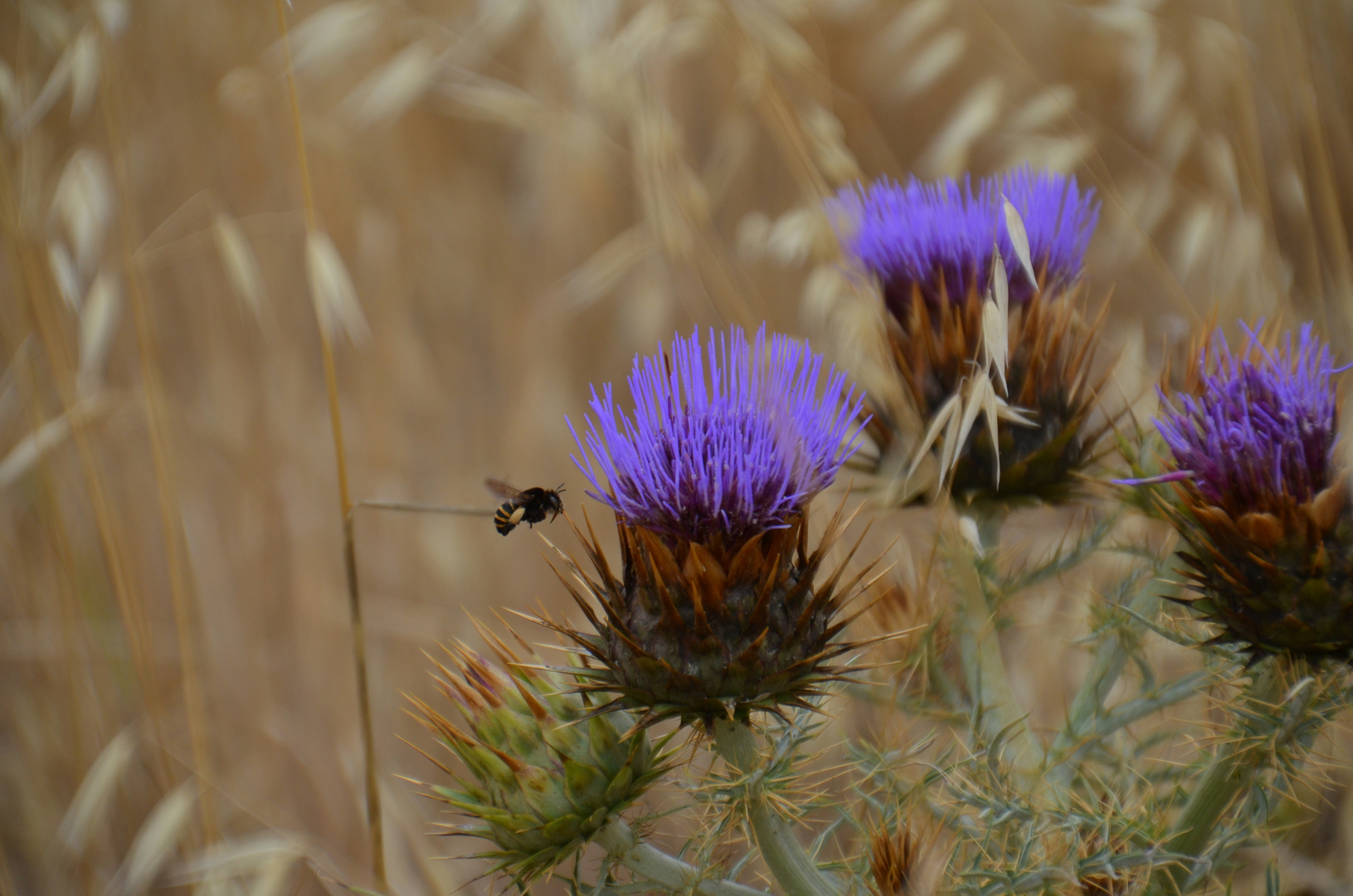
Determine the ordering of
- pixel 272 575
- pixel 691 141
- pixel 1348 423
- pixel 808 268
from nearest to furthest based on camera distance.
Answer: pixel 1348 423
pixel 272 575
pixel 808 268
pixel 691 141

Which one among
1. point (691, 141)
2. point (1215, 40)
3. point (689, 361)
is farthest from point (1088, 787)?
point (691, 141)

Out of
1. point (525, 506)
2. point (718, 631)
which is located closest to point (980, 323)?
point (718, 631)

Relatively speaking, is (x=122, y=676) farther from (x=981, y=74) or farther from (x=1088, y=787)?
(x=981, y=74)

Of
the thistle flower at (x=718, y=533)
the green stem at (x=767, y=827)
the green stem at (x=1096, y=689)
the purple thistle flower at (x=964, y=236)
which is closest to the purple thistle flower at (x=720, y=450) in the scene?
the thistle flower at (x=718, y=533)

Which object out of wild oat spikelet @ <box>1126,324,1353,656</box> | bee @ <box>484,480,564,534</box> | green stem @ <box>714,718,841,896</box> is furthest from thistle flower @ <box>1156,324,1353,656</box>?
bee @ <box>484,480,564,534</box>

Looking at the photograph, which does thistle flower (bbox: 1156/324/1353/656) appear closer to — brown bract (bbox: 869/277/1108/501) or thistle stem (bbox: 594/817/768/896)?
brown bract (bbox: 869/277/1108/501)

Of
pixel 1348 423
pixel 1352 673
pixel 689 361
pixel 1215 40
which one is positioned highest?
pixel 1215 40

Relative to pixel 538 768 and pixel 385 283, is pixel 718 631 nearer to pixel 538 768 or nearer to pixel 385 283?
pixel 538 768
